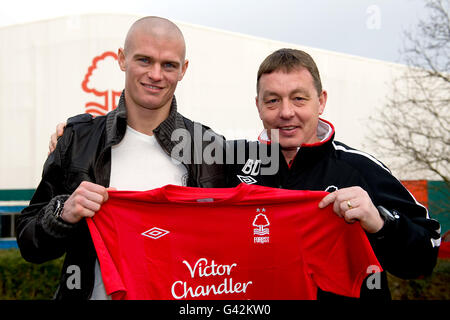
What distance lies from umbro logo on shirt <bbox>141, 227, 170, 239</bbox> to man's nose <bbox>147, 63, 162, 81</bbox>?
36.2 inches

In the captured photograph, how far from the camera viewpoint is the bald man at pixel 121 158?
255 centimetres

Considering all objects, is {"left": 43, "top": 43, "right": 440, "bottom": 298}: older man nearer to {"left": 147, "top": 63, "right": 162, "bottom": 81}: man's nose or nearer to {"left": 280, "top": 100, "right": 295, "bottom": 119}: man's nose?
{"left": 280, "top": 100, "right": 295, "bottom": 119}: man's nose

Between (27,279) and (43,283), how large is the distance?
29 cm

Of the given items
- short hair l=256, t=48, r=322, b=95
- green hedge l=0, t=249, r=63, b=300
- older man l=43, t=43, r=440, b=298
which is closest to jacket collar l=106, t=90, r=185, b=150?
older man l=43, t=43, r=440, b=298

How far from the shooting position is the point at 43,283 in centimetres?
765

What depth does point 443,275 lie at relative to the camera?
7797 mm

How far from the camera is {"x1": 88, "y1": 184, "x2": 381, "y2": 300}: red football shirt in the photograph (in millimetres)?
2533

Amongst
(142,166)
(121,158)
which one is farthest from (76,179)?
(142,166)

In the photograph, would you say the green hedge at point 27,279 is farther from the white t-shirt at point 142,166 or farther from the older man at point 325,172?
the older man at point 325,172

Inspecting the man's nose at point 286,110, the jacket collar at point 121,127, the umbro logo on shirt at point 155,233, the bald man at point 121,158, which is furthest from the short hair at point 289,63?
the umbro logo on shirt at point 155,233

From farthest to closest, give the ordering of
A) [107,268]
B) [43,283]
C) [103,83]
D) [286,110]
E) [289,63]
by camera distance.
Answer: [103,83] < [43,283] < [289,63] < [286,110] < [107,268]

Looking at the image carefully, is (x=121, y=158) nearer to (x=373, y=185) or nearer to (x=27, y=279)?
(x=373, y=185)
